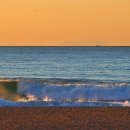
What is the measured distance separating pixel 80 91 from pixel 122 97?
2.61m
